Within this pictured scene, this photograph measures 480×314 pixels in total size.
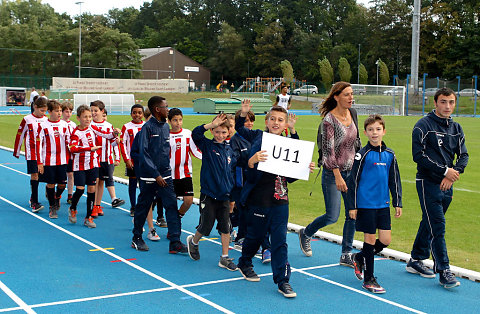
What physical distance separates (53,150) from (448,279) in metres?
6.50

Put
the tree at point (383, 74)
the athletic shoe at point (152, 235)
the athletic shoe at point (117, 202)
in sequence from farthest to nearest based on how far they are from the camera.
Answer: the tree at point (383, 74) → the athletic shoe at point (117, 202) → the athletic shoe at point (152, 235)

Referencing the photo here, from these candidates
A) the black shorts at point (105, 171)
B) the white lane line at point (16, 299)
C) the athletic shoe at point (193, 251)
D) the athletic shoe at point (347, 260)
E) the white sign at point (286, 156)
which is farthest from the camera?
the black shorts at point (105, 171)

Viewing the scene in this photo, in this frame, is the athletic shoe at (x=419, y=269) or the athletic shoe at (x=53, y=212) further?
the athletic shoe at (x=53, y=212)

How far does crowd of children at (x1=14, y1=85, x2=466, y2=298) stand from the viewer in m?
6.00

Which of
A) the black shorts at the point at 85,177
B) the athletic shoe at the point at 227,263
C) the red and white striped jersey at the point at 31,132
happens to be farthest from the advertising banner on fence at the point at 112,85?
the athletic shoe at the point at 227,263

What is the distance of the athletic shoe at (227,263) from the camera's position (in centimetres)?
666

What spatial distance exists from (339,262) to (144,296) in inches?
96.8

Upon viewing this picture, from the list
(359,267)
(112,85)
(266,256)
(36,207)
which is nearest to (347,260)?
(359,267)

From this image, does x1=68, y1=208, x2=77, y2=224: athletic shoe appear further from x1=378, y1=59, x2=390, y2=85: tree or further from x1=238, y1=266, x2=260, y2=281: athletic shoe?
x1=378, y1=59, x2=390, y2=85: tree

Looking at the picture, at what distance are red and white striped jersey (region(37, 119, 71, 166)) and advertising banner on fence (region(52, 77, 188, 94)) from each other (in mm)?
49773

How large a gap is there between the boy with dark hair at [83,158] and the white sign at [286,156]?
405 cm

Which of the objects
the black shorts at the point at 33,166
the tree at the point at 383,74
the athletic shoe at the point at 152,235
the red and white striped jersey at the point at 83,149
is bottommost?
the athletic shoe at the point at 152,235

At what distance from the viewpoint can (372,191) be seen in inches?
237

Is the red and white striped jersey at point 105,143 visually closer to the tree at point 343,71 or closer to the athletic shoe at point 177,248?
the athletic shoe at point 177,248
